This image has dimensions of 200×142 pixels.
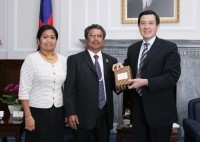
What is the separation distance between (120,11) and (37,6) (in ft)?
4.56

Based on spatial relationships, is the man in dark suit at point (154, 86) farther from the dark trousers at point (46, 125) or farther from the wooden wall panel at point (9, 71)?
the wooden wall panel at point (9, 71)

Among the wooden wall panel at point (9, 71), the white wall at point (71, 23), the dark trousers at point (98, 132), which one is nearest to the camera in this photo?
the dark trousers at point (98, 132)

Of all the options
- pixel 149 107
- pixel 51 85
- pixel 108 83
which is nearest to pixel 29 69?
pixel 51 85

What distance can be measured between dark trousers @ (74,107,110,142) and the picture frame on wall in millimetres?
2981

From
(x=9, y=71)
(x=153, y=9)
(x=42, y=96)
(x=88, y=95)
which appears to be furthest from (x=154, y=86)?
(x=9, y=71)

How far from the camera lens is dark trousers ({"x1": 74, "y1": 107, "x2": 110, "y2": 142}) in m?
2.76

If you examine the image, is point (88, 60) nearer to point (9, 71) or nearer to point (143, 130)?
point (143, 130)

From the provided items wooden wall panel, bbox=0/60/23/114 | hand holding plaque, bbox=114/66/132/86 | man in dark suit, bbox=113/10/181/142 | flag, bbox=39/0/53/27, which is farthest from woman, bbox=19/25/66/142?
wooden wall panel, bbox=0/60/23/114

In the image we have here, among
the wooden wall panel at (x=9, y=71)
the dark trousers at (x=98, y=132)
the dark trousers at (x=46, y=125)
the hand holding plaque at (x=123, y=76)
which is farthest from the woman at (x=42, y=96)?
the wooden wall panel at (x=9, y=71)

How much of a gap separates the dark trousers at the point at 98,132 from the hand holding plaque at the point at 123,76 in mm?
300

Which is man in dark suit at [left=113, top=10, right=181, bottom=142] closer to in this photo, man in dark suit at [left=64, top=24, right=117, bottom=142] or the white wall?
man in dark suit at [left=64, top=24, right=117, bottom=142]

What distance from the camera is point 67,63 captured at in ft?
9.27

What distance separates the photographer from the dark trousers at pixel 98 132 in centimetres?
276

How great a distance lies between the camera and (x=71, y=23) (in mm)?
5621
